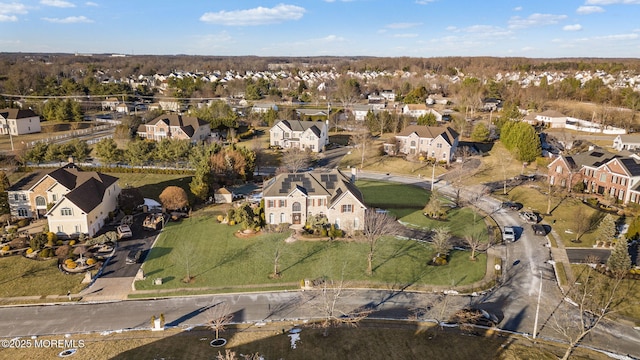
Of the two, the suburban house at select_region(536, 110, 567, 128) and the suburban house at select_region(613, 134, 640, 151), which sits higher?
the suburban house at select_region(536, 110, 567, 128)

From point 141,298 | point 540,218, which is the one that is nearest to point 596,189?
point 540,218

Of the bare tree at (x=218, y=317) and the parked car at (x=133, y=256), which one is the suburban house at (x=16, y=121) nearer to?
the parked car at (x=133, y=256)

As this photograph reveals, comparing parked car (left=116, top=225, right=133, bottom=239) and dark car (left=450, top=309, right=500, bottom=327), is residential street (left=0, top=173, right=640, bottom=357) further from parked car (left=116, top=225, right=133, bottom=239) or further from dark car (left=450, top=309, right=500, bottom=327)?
parked car (left=116, top=225, right=133, bottom=239)

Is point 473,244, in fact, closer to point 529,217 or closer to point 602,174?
point 529,217

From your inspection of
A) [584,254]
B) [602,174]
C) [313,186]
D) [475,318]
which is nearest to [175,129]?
[313,186]

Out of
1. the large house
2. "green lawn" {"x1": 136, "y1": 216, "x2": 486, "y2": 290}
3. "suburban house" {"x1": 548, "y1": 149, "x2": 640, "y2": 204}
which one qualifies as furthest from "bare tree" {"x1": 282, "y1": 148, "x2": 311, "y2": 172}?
"suburban house" {"x1": 548, "y1": 149, "x2": 640, "y2": 204}

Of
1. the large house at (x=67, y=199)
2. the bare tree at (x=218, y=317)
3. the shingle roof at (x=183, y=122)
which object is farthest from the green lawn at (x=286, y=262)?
the shingle roof at (x=183, y=122)

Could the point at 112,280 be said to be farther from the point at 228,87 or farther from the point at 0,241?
the point at 228,87
